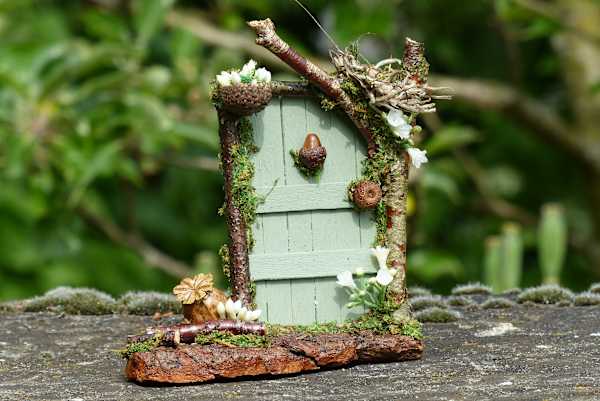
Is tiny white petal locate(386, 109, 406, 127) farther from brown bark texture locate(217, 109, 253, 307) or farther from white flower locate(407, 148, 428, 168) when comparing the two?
brown bark texture locate(217, 109, 253, 307)

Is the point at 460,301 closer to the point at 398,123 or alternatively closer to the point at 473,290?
the point at 473,290

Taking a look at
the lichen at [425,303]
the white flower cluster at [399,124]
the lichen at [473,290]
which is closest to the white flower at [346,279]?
the white flower cluster at [399,124]

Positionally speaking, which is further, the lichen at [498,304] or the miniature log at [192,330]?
the lichen at [498,304]

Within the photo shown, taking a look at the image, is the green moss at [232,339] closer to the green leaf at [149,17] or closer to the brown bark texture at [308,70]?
the brown bark texture at [308,70]

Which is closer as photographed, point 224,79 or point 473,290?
point 224,79

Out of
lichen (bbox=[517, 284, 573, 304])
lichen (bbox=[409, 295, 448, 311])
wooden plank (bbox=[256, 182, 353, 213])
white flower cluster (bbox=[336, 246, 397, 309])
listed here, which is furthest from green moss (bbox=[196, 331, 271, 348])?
lichen (bbox=[517, 284, 573, 304])

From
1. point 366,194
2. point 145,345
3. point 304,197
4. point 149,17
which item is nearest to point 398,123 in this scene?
point 366,194

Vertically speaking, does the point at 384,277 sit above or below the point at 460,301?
above

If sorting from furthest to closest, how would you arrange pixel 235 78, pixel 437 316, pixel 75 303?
pixel 75 303 → pixel 437 316 → pixel 235 78
